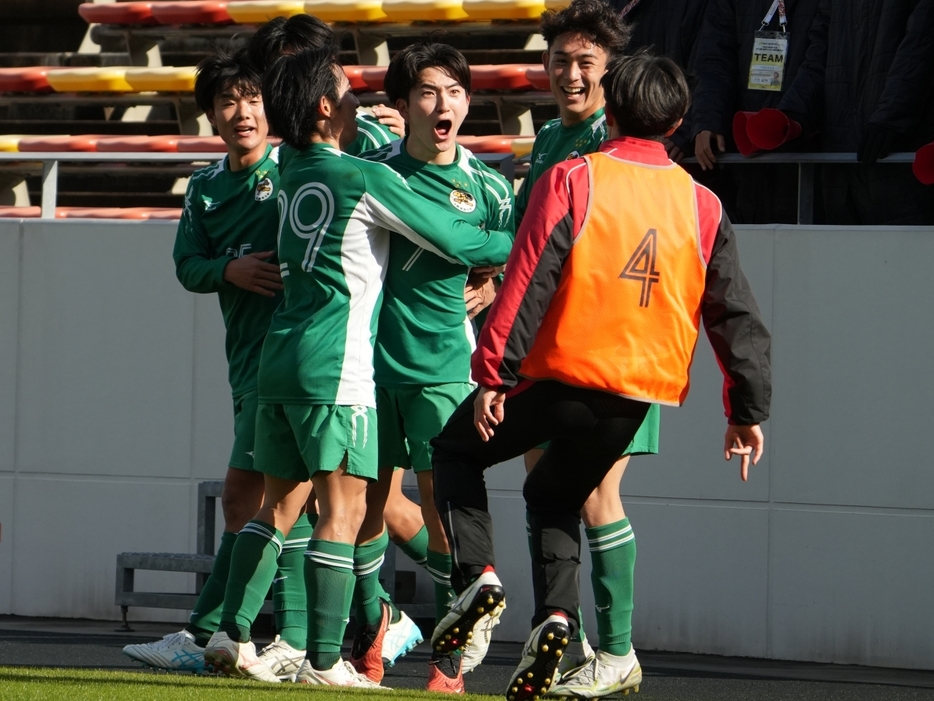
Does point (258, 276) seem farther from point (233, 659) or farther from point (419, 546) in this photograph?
point (233, 659)

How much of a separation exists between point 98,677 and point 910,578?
3.18 meters

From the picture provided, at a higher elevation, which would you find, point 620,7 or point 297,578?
point 620,7

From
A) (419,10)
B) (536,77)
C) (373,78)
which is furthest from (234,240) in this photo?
(419,10)

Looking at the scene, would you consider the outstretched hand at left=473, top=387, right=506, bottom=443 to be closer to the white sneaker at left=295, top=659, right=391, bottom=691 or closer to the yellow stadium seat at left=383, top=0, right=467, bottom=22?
the white sneaker at left=295, top=659, right=391, bottom=691

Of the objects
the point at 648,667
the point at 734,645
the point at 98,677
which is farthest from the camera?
the point at 734,645

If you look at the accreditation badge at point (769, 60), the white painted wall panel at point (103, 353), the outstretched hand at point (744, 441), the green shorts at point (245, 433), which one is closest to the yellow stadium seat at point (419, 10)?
the white painted wall panel at point (103, 353)

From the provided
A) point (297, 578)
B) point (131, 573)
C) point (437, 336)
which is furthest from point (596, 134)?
point (131, 573)

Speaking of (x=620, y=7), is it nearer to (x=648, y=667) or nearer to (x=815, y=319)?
(x=815, y=319)

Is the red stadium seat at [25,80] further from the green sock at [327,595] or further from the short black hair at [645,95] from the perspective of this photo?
the short black hair at [645,95]

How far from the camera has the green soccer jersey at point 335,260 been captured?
4262 mm

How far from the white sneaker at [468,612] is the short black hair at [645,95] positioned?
1.20m

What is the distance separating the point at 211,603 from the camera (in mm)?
4852

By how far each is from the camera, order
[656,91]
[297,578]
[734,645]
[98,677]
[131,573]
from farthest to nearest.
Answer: [131,573] < [734,645] < [297,578] < [98,677] < [656,91]

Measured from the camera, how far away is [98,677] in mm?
4480
